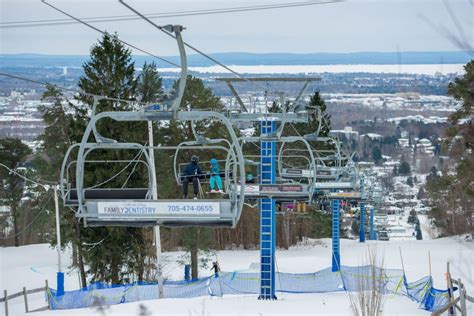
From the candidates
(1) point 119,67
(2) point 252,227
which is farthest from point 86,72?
(2) point 252,227

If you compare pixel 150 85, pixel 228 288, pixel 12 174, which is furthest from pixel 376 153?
pixel 228 288

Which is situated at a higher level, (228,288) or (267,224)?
(267,224)

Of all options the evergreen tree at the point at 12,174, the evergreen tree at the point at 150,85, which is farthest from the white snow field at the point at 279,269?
the evergreen tree at the point at 150,85

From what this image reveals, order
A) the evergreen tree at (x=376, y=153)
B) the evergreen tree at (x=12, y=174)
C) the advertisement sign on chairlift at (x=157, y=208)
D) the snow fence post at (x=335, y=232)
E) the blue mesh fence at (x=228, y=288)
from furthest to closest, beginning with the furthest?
the evergreen tree at (x=376, y=153) → the evergreen tree at (x=12, y=174) → the snow fence post at (x=335, y=232) → the blue mesh fence at (x=228, y=288) → the advertisement sign on chairlift at (x=157, y=208)

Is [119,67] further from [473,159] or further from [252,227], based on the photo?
[473,159]

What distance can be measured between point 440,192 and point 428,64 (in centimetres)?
6344

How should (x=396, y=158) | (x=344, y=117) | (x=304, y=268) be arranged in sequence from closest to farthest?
(x=304, y=268)
(x=344, y=117)
(x=396, y=158)

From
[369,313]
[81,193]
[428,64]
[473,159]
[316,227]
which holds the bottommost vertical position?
[316,227]

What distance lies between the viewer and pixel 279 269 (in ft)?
157

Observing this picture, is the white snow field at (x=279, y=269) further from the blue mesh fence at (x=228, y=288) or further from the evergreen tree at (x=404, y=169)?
the evergreen tree at (x=404, y=169)

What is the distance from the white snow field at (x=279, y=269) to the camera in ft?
80.9

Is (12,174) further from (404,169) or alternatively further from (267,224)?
(404,169)

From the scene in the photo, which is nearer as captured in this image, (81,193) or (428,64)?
(428,64)

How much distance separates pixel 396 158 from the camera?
5463 inches
